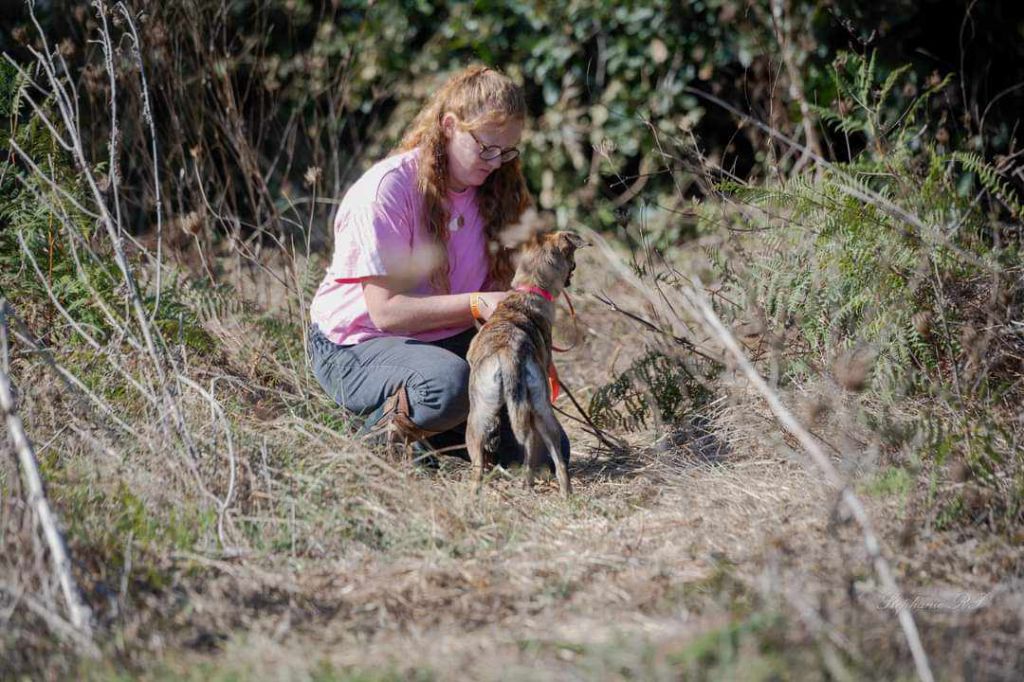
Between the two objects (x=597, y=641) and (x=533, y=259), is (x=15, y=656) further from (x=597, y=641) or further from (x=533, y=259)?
(x=533, y=259)

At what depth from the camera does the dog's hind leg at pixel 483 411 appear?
404cm

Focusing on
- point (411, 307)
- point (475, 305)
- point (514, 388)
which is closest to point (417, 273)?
point (411, 307)

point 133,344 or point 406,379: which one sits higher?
point 133,344

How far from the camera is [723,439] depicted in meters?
4.62

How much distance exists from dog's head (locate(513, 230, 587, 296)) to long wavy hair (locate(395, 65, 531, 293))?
0.21 metres

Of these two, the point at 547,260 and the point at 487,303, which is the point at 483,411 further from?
the point at 547,260

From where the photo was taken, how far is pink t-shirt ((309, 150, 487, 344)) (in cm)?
439

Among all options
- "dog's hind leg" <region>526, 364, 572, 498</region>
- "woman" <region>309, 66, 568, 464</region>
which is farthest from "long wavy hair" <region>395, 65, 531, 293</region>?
"dog's hind leg" <region>526, 364, 572, 498</region>

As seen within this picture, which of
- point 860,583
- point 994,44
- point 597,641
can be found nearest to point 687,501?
point 860,583

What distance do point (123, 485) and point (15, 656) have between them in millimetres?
1024

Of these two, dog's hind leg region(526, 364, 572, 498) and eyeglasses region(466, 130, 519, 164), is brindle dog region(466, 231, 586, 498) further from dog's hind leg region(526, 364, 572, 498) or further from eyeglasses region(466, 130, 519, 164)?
eyeglasses region(466, 130, 519, 164)

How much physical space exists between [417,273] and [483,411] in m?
0.85

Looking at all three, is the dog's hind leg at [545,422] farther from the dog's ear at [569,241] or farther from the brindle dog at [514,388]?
the dog's ear at [569,241]

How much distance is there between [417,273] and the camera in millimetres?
4570
